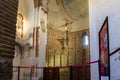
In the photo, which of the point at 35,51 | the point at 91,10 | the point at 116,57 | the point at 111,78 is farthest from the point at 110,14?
Answer: the point at 35,51

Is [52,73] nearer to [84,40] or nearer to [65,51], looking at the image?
[65,51]

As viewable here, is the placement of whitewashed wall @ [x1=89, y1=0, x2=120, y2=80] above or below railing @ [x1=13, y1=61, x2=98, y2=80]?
above

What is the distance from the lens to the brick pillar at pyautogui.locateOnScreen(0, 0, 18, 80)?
3.30 meters

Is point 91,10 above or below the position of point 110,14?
above

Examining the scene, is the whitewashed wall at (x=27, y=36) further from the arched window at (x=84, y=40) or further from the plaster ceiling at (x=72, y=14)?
the arched window at (x=84, y=40)

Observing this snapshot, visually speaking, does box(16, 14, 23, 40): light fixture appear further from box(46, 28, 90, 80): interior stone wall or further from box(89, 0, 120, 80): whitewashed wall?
box(89, 0, 120, 80): whitewashed wall

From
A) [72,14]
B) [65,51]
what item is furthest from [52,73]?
[72,14]

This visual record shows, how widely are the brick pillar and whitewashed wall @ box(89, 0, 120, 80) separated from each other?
6.39ft

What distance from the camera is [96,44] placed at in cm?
531

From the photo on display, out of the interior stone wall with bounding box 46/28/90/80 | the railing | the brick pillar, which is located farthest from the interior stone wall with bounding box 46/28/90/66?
the brick pillar

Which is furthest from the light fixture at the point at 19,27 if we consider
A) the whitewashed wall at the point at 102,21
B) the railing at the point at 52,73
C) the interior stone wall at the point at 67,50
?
the whitewashed wall at the point at 102,21

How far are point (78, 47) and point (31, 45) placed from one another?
6393 millimetres

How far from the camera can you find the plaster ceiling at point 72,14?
58.3ft

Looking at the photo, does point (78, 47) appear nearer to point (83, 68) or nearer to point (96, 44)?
point (83, 68)
